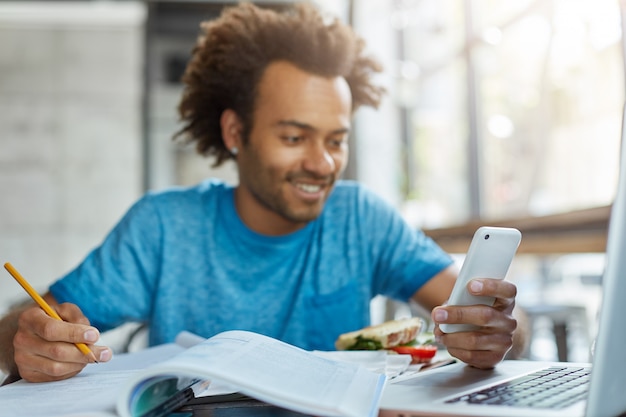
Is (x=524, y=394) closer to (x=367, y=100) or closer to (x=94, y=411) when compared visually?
(x=94, y=411)

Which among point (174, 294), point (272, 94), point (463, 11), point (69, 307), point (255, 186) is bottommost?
point (174, 294)

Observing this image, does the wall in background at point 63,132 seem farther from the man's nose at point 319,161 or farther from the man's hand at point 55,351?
the man's hand at point 55,351

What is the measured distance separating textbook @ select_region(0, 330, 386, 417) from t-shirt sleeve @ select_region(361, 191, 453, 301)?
72 centimetres

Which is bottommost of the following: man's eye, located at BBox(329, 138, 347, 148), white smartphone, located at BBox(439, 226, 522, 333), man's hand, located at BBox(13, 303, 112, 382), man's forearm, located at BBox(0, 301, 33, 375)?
man's forearm, located at BBox(0, 301, 33, 375)

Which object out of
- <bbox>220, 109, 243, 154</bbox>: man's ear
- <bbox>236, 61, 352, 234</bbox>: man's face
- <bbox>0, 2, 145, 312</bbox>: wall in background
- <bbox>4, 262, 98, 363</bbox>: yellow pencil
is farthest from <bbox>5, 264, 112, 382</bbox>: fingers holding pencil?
<bbox>0, 2, 145, 312</bbox>: wall in background

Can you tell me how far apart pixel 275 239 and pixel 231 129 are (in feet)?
1.17

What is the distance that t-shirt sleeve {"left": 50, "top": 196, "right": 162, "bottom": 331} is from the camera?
1.37 metres

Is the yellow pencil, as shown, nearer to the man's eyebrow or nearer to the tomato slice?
the tomato slice

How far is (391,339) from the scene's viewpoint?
108 centimetres

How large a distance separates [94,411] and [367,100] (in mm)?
1346

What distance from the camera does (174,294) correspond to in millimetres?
1511

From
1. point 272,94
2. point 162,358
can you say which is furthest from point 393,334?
point 272,94

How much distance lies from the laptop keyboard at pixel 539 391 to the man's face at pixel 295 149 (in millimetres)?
776

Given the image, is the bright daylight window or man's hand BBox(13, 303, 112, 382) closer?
man's hand BBox(13, 303, 112, 382)
